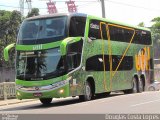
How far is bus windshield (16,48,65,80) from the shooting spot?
2112cm

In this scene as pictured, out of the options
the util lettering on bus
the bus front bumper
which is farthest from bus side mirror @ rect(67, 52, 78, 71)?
the util lettering on bus

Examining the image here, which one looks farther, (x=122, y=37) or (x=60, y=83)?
(x=122, y=37)

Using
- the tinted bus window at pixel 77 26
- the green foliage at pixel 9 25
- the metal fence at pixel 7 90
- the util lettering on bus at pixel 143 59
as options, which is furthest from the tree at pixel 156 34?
the tinted bus window at pixel 77 26

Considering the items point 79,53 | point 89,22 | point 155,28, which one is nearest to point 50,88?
point 79,53

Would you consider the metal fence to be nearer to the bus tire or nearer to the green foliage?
the bus tire

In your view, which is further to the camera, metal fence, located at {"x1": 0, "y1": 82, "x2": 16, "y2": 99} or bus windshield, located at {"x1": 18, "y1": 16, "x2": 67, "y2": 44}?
metal fence, located at {"x1": 0, "y1": 82, "x2": 16, "y2": 99}

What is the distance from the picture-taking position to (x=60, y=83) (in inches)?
829

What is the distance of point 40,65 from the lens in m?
21.4

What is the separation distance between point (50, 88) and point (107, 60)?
5449mm

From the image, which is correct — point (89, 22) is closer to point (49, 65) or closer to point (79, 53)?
point (79, 53)

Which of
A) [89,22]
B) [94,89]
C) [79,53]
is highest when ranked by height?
[89,22]

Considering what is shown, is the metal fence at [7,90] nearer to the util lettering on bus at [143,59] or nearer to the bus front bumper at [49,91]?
the util lettering on bus at [143,59]

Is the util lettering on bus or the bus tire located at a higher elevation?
the util lettering on bus

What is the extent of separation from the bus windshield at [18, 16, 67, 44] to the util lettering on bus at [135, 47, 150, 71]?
9793mm
